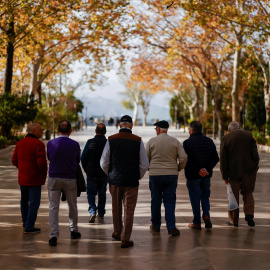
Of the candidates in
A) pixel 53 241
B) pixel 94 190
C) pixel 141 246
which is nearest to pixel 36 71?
pixel 94 190

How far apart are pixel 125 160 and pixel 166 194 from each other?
1115 millimetres

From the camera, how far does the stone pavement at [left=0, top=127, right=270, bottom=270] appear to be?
24.2ft

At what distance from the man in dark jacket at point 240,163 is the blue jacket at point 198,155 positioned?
1.29 feet

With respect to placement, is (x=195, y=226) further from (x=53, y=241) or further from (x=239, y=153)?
(x=53, y=241)

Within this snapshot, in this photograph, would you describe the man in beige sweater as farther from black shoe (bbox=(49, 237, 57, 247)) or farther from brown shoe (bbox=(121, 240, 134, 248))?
black shoe (bbox=(49, 237, 57, 247))

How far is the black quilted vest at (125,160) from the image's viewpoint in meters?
8.54

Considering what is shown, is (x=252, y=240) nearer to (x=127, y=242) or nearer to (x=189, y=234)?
(x=189, y=234)

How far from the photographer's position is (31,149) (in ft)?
30.3

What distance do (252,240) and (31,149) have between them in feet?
11.4

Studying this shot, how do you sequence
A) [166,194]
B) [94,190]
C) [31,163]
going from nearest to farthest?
[31,163] < [166,194] < [94,190]

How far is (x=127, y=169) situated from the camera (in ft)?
28.0

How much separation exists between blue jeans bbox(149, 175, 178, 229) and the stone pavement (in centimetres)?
26

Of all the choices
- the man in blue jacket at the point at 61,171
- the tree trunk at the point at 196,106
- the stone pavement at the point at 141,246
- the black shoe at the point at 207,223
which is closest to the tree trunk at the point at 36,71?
the tree trunk at the point at 196,106

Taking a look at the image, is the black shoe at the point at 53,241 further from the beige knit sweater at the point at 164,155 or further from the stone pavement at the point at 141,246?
the beige knit sweater at the point at 164,155
